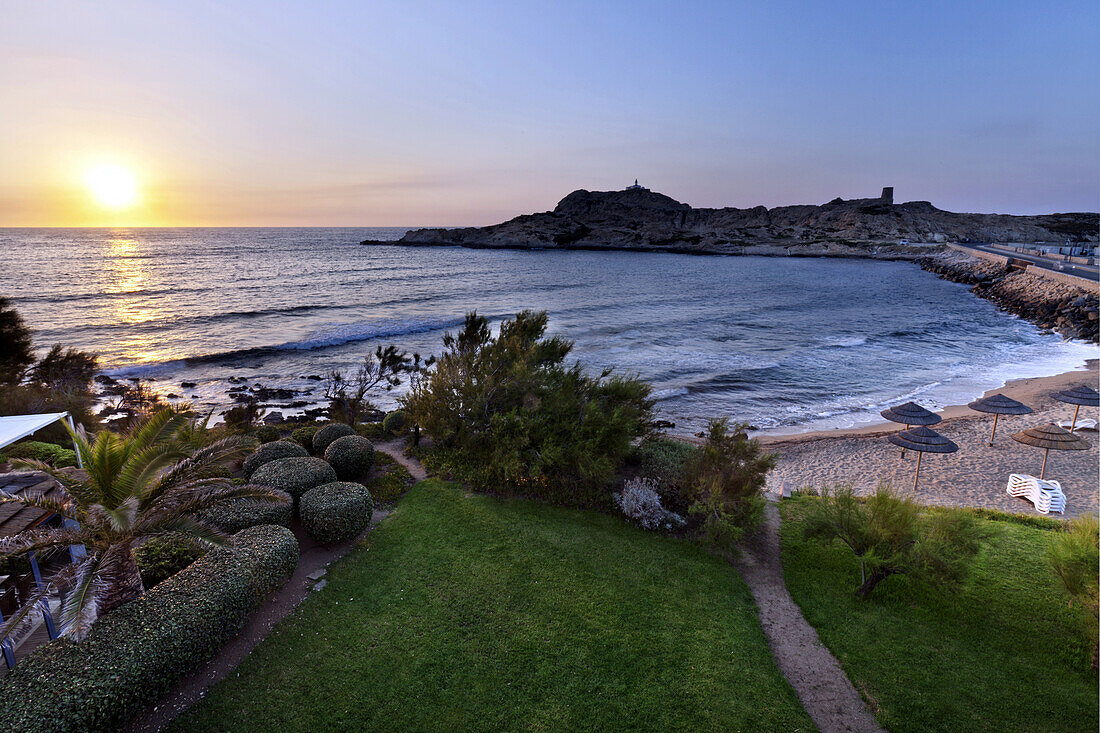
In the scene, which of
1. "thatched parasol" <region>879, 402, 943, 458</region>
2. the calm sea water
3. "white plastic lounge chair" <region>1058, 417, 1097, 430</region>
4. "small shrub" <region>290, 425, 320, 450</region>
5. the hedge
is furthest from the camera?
the calm sea water

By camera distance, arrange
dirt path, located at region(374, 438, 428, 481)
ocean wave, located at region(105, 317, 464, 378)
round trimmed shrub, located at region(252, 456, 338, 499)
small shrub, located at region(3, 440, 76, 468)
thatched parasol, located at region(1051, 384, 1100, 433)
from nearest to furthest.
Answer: small shrub, located at region(3, 440, 76, 468)
round trimmed shrub, located at region(252, 456, 338, 499)
dirt path, located at region(374, 438, 428, 481)
thatched parasol, located at region(1051, 384, 1100, 433)
ocean wave, located at region(105, 317, 464, 378)

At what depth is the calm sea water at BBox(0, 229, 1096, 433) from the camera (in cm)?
2794

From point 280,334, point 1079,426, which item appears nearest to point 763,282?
point 1079,426

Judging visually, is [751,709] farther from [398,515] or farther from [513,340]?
[513,340]

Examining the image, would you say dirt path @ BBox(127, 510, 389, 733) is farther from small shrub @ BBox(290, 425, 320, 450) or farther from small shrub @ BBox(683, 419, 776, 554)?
small shrub @ BBox(683, 419, 776, 554)

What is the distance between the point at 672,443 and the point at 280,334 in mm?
33907

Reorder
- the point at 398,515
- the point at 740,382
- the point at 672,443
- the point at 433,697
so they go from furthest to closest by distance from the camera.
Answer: the point at 740,382
the point at 672,443
the point at 398,515
the point at 433,697

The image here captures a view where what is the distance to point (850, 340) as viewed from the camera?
40500 millimetres

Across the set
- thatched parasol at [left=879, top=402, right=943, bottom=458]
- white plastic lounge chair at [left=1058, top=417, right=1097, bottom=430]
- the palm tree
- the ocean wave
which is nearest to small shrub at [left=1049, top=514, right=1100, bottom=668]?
thatched parasol at [left=879, top=402, right=943, bottom=458]

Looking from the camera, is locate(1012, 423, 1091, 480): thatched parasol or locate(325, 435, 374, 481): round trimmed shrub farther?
locate(1012, 423, 1091, 480): thatched parasol

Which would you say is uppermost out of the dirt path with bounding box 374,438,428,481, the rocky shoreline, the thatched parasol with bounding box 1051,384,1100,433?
the rocky shoreline

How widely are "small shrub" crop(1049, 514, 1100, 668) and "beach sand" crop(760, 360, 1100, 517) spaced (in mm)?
6470

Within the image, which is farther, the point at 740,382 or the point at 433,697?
the point at 740,382

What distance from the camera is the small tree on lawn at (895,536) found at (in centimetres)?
880
